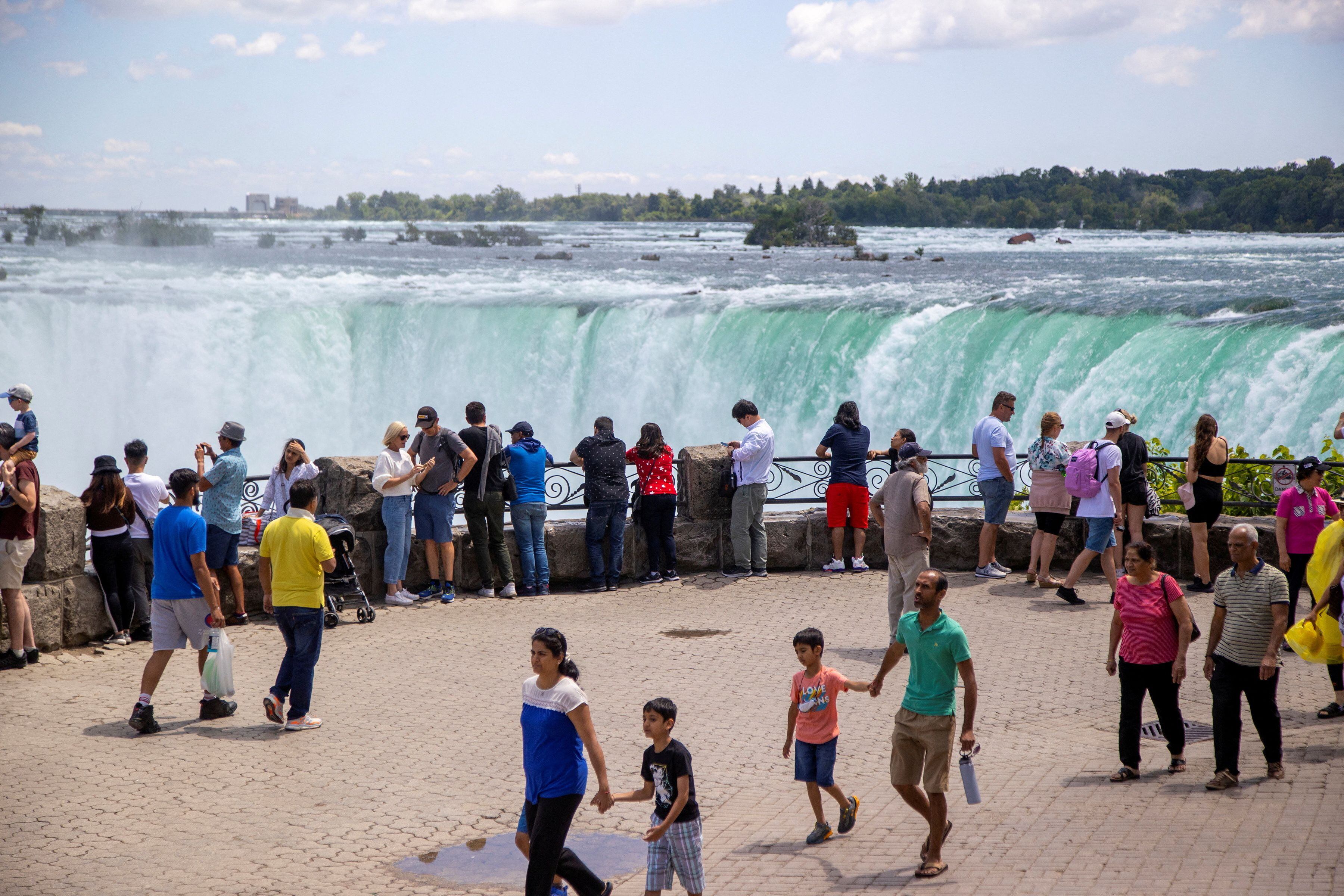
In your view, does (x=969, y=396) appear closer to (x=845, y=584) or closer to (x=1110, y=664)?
(x=845, y=584)

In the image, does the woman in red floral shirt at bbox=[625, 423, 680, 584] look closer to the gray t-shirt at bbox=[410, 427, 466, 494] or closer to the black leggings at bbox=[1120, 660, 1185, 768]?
the gray t-shirt at bbox=[410, 427, 466, 494]

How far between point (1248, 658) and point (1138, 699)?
0.59m

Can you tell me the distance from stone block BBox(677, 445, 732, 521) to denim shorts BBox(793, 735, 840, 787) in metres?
5.60

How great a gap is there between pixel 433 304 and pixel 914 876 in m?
24.9

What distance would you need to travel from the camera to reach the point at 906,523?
8.53m

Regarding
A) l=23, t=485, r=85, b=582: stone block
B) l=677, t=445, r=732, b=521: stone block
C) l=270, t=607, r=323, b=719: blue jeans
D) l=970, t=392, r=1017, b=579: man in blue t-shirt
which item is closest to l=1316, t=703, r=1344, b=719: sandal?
l=970, t=392, r=1017, b=579: man in blue t-shirt

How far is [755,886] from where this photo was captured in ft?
17.6

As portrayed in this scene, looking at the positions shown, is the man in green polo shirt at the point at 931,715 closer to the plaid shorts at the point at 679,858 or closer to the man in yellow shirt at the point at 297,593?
the plaid shorts at the point at 679,858

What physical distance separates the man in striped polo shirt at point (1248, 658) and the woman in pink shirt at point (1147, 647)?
208mm

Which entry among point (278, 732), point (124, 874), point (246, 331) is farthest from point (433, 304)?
point (124, 874)

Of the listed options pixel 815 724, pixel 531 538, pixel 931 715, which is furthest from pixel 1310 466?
pixel 531 538

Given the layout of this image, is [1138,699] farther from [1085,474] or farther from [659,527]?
[659,527]

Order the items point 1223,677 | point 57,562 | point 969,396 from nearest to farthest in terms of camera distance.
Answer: point 1223,677 → point 57,562 → point 969,396

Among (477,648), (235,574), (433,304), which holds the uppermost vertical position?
(433,304)
